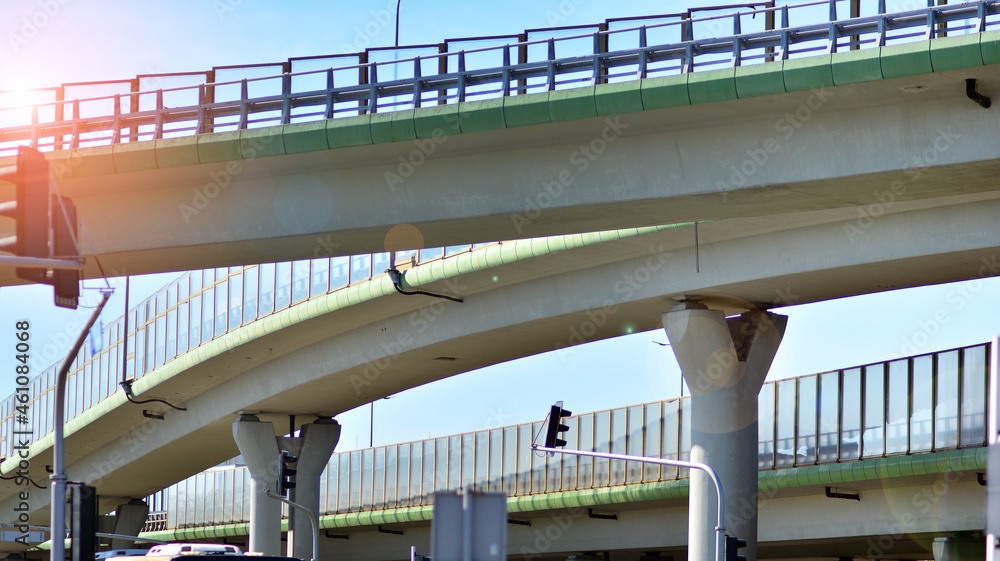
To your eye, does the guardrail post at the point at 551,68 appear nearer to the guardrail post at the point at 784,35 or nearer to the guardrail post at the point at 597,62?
the guardrail post at the point at 597,62

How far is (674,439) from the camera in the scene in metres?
39.0

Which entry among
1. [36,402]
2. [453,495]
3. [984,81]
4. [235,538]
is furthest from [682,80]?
[235,538]

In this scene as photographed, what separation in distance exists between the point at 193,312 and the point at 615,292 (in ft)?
61.9

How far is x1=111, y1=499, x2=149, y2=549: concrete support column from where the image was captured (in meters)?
60.9

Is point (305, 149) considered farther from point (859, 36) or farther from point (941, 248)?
point (941, 248)

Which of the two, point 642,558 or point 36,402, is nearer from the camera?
point 642,558

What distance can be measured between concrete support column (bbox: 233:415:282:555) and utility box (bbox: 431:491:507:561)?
34.5 metres

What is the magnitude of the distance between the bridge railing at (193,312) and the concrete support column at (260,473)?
345 cm

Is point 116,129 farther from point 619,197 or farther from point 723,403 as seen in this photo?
point 723,403

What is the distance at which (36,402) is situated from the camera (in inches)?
2276

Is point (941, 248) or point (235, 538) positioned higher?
point (941, 248)

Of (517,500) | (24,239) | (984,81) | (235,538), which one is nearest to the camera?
(24,239)

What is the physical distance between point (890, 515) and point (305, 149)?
19.2 meters

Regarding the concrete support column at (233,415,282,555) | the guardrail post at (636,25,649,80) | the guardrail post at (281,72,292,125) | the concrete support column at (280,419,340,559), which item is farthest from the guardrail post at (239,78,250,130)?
the concrete support column at (280,419,340,559)
